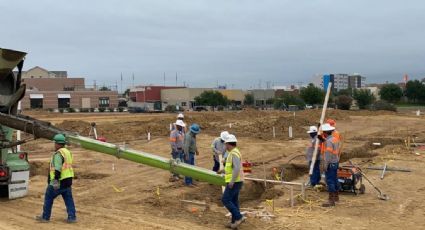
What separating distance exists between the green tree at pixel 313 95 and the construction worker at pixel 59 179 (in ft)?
292

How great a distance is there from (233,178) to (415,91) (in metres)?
97.1

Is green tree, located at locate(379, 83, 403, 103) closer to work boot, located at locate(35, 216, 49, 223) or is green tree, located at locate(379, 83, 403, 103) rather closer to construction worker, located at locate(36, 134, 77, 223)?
construction worker, located at locate(36, 134, 77, 223)

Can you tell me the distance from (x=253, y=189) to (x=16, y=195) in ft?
19.5

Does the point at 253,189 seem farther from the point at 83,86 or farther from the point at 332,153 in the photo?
the point at 83,86

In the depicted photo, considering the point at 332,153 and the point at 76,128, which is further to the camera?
the point at 76,128

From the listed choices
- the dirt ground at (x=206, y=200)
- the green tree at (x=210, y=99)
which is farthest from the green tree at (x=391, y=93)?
the dirt ground at (x=206, y=200)

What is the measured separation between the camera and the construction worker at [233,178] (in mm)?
9180

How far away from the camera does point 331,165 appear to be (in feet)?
37.0

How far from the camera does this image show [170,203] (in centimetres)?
1165

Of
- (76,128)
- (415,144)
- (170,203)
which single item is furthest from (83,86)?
(170,203)

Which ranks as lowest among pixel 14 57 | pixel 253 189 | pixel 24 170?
pixel 253 189

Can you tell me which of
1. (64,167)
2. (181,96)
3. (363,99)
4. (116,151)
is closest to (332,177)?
(116,151)

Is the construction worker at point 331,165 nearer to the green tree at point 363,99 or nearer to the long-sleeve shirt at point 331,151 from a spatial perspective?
the long-sleeve shirt at point 331,151

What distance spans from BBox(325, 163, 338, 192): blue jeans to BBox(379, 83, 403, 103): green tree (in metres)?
93.0
